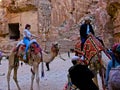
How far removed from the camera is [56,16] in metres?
28.4

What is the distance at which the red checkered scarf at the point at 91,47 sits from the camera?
28.7 ft

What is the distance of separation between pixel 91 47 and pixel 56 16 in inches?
773

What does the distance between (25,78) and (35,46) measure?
3.83 m

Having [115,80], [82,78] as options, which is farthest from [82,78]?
[115,80]

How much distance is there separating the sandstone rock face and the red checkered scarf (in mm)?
17206

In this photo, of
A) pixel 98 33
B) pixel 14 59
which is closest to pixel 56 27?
pixel 98 33

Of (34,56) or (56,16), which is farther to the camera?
(56,16)

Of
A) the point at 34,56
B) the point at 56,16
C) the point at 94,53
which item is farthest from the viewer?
the point at 56,16

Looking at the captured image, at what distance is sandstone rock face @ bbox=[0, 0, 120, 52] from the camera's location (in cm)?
2712

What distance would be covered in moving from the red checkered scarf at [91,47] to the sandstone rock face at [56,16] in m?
17.2

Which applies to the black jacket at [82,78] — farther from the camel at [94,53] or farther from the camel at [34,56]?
the camel at [34,56]

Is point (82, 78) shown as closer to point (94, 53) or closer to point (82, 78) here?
point (82, 78)

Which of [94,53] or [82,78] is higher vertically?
[82,78]

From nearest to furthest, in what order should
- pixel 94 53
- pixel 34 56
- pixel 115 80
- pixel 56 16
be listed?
pixel 115 80, pixel 94 53, pixel 34 56, pixel 56 16
